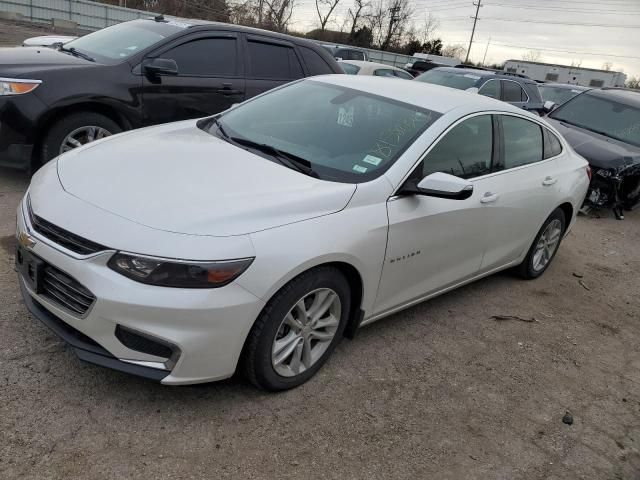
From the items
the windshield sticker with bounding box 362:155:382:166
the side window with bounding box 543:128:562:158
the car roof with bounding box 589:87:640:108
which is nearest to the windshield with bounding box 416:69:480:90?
the car roof with bounding box 589:87:640:108

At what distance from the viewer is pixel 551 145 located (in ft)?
16.3

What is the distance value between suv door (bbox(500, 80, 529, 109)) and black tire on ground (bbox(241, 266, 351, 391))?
10.1 m

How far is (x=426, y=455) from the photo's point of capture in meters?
2.80

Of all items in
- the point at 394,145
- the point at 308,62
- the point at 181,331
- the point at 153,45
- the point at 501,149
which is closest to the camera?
the point at 181,331

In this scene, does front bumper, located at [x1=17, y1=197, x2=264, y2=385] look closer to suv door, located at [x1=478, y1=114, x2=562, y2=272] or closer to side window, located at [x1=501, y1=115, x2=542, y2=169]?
suv door, located at [x1=478, y1=114, x2=562, y2=272]

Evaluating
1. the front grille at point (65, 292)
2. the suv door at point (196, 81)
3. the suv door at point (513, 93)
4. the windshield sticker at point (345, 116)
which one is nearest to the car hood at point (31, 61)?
the suv door at point (196, 81)

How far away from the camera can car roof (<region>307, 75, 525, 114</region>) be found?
3844 millimetres

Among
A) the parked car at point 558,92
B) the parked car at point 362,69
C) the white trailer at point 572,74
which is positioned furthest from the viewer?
the white trailer at point 572,74

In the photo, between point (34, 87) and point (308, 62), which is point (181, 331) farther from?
point (308, 62)

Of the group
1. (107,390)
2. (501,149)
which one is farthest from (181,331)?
(501,149)

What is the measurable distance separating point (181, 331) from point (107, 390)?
69 centimetres

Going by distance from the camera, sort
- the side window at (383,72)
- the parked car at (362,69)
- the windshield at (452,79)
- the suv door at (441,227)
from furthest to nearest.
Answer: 1. the side window at (383,72)
2. the parked car at (362,69)
3. the windshield at (452,79)
4. the suv door at (441,227)

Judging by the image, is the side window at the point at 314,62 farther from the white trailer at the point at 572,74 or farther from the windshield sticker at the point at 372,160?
the white trailer at the point at 572,74

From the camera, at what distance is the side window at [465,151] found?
3561 mm
